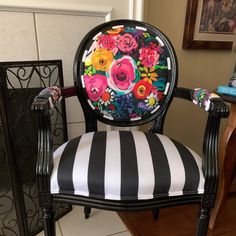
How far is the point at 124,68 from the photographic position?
95cm

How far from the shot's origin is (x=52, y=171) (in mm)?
674

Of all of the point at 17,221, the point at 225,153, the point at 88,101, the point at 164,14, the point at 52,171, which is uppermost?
the point at 164,14

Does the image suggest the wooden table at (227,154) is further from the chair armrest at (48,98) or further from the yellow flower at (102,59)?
the chair armrest at (48,98)

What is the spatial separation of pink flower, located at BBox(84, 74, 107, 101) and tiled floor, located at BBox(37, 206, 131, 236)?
638 millimetres

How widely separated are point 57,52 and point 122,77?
0.35m

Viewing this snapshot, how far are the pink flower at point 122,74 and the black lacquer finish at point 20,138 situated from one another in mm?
250

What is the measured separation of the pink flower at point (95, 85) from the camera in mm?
940

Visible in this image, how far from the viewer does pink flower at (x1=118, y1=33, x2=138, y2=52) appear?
95 cm

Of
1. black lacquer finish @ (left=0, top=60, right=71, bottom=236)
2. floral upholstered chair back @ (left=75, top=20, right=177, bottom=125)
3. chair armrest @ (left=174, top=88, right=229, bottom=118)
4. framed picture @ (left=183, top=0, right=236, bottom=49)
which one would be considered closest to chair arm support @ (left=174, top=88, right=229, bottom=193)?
chair armrest @ (left=174, top=88, right=229, bottom=118)

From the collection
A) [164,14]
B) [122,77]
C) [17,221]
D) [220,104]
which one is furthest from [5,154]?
[164,14]

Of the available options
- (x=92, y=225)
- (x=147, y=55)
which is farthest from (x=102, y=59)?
(x=92, y=225)

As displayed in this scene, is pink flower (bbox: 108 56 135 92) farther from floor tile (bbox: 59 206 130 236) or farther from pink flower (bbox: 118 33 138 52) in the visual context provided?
floor tile (bbox: 59 206 130 236)

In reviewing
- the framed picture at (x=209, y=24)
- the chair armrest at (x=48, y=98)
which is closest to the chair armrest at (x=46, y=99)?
the chair armrest at (x=48, y=98)

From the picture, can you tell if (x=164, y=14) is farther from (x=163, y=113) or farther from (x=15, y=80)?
(x=15, y=80)
